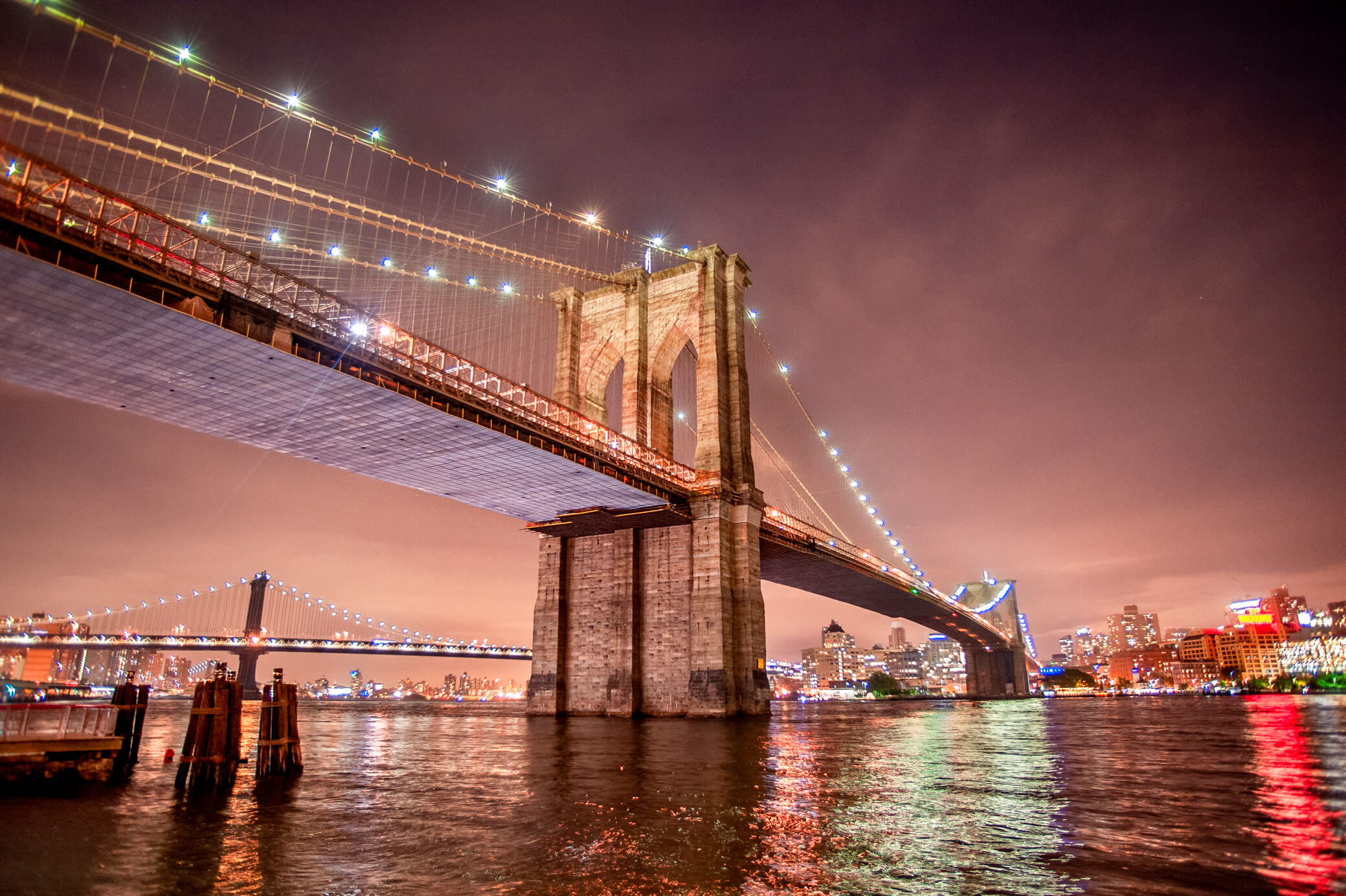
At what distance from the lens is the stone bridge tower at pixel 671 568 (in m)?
40.8

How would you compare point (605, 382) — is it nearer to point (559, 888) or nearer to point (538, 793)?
point (538, 793)

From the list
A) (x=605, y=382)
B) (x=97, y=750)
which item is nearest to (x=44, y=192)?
(x=97, y=750)

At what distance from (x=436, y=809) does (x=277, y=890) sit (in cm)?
469

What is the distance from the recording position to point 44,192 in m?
18.0

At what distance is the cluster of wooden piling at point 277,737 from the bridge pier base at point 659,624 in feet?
82.4

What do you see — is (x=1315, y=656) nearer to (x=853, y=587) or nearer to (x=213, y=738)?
(x=853, y=587)

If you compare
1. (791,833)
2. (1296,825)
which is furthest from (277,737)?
(1296,825)

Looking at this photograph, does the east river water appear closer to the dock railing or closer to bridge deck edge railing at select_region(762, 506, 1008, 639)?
→ the dock railing

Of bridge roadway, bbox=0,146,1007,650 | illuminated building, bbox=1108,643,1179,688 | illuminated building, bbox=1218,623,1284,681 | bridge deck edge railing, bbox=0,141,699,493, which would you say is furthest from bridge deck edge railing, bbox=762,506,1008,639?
illuminated building, bbox=1108,643,1179,688

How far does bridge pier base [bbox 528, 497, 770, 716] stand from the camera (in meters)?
40.2

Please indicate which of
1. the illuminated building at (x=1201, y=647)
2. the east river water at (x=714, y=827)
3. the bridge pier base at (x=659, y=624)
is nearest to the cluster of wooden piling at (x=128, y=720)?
the east river water at (x=714, y=827)

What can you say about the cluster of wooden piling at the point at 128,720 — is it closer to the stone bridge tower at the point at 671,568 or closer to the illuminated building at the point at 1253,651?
the stone bridge tower at the point at 671,568

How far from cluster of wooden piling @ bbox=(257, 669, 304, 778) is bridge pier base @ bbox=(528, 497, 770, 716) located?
25.1m

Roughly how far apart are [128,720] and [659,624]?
2754 cm
